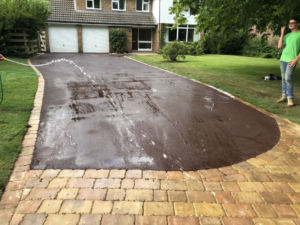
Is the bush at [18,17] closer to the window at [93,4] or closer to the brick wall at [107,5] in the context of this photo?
the brick wall at [107,5]

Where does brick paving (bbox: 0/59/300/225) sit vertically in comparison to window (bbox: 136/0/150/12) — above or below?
below

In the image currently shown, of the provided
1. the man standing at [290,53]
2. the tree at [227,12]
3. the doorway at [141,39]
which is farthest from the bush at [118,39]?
the man standing at [290,53]

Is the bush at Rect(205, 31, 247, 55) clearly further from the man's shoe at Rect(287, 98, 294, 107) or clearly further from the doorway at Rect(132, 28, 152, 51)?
the man's shoe at Rect(287, 98, 294, 107)

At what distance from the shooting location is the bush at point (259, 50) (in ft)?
74.1

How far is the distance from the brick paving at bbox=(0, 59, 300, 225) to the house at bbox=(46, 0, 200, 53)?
23.4 m

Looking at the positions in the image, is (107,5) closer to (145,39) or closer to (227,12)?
(145,39)


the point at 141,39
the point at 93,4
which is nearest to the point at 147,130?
the point at 141,39

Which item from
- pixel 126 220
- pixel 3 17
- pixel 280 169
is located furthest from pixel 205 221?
pixel 3 17

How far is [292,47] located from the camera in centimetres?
541

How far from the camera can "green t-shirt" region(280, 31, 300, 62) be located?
535 cm

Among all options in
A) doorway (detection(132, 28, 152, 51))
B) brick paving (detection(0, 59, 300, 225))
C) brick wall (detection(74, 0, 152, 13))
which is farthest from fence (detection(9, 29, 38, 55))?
brick paving (detection(0, 59, 300, 225))

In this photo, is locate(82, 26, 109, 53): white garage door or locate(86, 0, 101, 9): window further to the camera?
locate(86, 0, 101, 9): window

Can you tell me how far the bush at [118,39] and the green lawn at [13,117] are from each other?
1720cm

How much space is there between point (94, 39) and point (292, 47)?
22.5m
